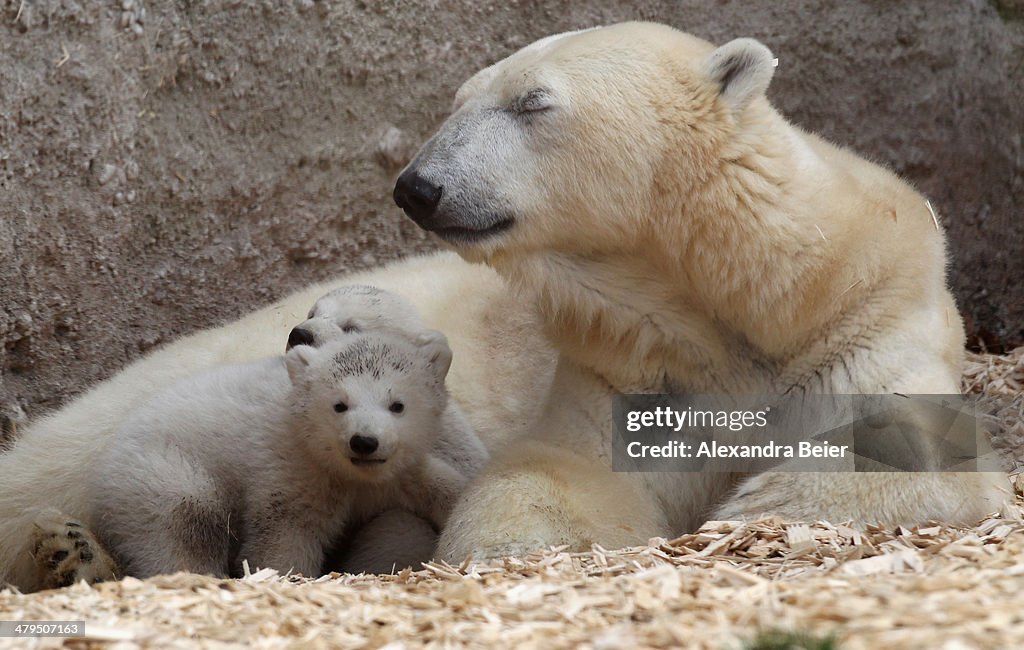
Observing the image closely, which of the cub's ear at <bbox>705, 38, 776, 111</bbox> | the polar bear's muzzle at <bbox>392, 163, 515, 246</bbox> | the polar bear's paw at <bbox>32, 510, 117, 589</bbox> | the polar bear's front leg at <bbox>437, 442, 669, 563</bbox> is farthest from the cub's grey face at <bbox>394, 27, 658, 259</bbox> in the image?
the polar bear's paw at <bbox>32, 510, 117, 589</bbox>

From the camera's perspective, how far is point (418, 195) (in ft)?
9.95

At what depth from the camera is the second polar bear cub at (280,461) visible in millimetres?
3033

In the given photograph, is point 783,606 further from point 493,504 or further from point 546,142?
point 546,142

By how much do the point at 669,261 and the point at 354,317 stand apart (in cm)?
97

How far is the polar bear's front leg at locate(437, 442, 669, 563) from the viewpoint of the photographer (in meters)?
2.92

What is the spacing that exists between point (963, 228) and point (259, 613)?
4038 millimetres

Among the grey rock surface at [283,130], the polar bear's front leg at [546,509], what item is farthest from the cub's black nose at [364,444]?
the grey rock surface at [283,130]

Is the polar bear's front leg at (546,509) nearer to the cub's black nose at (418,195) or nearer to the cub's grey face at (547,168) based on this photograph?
the cub's grey face at (547,168)

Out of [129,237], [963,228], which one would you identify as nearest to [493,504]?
[129,237]

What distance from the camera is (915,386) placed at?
295 centimetres

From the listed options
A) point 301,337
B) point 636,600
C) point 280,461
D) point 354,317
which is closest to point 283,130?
point 354,317

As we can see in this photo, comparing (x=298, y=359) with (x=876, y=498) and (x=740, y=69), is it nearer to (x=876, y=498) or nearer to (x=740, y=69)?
(x=740, y=69)

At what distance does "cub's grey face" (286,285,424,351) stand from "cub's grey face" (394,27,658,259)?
48 cm

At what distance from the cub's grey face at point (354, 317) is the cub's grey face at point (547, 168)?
0.48 meters
